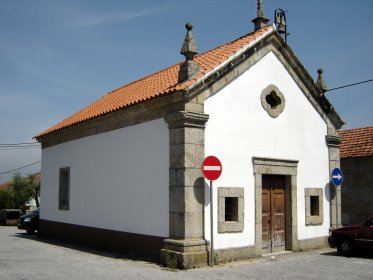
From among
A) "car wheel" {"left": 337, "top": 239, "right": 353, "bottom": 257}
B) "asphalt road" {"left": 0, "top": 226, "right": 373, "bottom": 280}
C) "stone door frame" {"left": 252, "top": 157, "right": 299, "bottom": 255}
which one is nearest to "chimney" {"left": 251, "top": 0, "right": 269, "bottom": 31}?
"stone door frame" {"left": 252, "top": 157, "right": 299, "bottom": 255}

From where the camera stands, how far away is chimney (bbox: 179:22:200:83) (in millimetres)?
10367

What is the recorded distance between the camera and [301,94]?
13.2m

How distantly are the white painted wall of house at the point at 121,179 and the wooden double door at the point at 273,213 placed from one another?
3120 mm

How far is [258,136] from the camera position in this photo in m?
11.6

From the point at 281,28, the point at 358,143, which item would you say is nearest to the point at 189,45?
the point at 281,28

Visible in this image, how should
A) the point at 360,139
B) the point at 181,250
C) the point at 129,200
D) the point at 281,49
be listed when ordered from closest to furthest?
the point at 181,250 → the point at 129,200 → the point at 281,49 → the point at 360,139

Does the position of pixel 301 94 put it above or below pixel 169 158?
above

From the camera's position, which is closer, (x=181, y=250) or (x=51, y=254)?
(x=181, y=250)

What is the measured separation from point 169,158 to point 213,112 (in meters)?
1.62

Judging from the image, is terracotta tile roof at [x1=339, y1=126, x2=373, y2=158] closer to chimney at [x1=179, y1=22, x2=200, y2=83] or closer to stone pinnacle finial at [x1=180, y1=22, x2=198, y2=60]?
chimney at [x1=179, y1=22, x2=200, y2=83]

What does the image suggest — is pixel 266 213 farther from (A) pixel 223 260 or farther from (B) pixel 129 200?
(B) pixel 129 200

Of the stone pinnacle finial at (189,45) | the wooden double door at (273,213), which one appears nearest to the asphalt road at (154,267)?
the wooden double door at (273,213)

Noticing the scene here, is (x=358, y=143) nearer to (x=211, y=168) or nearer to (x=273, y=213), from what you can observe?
(x=273, y=213)

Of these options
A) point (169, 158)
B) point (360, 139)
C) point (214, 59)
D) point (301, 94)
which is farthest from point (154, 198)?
point (360, 139)
